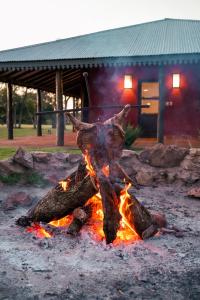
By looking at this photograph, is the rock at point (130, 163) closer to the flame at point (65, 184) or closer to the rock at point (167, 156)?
the rock at point (167, 156)

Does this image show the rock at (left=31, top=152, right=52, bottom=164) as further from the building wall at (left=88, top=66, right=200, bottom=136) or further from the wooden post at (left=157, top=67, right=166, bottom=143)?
the building wall at (left=88, top=66, right=200, bottom=136)

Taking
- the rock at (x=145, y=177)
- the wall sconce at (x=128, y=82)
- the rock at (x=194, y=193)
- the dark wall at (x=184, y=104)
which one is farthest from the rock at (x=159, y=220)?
the wall sconce at (x=128, y=82)

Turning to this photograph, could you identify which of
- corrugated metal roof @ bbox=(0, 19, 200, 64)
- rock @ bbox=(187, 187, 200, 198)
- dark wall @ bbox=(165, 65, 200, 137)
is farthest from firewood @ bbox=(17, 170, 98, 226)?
dark wall @ bbox=(165, 65, 200, 137)

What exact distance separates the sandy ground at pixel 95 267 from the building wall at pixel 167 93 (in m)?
10.2

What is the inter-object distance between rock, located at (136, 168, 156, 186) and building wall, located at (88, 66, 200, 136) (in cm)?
740

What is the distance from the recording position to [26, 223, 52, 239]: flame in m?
3.72

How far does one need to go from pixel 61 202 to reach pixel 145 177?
2.61 meters

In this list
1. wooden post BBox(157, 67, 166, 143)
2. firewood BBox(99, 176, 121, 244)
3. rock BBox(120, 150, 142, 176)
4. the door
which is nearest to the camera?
firewood BBox(99, 176, 121, 244)

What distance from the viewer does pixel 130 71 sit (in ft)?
46.3

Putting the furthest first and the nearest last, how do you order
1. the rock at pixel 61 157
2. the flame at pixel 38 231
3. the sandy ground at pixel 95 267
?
the rock at pixel 61 157
the flame at pixel 38 231
the sandy ground at pixel 95 267

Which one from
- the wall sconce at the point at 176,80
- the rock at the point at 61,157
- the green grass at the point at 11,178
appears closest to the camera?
the green grass at the point at 11,178

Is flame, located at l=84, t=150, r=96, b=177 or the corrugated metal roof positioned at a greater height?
the corrugated metal roof

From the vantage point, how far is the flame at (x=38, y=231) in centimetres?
372

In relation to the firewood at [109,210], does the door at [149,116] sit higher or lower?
higher
